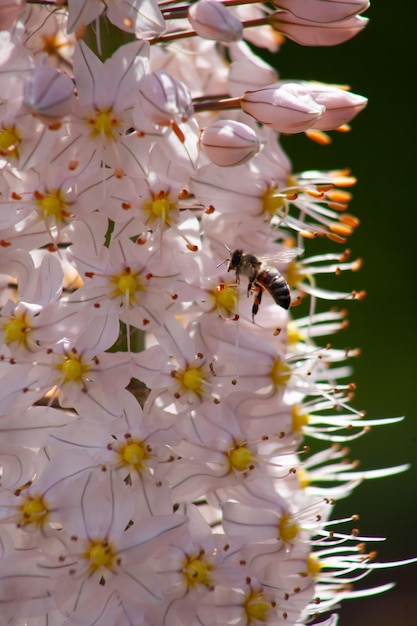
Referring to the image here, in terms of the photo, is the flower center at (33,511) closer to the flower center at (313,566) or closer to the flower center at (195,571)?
the flower center at (195,571)

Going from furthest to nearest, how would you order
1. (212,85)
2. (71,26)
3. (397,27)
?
(397,27) < (212,85) < (71,26)

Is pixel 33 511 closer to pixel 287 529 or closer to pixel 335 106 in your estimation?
pixel 287 529

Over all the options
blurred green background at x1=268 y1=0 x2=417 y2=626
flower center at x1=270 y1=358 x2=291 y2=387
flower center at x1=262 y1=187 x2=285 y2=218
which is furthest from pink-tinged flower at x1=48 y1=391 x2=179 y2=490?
blurred green background at x1=268 y1=0 x2=417 y2=626

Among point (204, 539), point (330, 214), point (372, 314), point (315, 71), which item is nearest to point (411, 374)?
point (372, 314)

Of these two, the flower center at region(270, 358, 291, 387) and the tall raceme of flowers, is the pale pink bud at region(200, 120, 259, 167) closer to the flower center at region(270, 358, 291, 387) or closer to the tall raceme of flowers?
the tall raceme of flowers

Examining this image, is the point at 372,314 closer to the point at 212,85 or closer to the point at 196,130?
the point at 212,85
